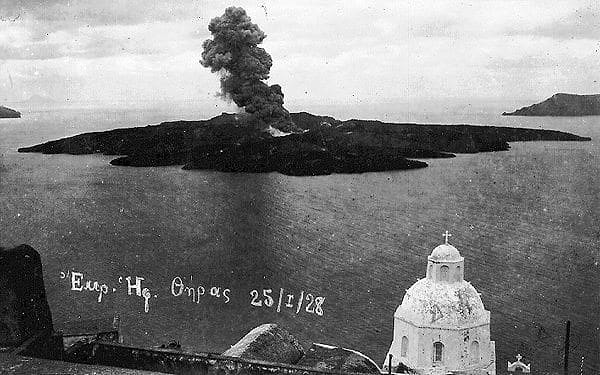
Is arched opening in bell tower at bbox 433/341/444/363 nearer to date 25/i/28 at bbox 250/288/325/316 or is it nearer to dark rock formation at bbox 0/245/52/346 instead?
date 25/i/28 at bbox 250/288/325/316

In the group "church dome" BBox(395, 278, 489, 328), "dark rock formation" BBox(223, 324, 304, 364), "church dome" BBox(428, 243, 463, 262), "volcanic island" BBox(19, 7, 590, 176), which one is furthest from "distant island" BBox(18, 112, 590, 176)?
"dark rock formation" BBox(223, 324, 304, 364)

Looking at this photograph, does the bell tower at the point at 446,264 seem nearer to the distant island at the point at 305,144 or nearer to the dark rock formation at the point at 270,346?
the distant island at the point at 305,144

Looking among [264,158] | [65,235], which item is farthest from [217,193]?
[65,235]

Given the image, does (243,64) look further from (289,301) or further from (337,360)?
(337,360)

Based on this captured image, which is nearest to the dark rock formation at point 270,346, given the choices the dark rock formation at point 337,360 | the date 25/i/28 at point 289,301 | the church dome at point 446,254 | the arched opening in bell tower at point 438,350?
the dark rock formation at point 337,360

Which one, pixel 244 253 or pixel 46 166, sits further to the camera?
pixel 46 166

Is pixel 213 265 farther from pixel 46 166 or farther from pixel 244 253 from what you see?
pixel 46 166

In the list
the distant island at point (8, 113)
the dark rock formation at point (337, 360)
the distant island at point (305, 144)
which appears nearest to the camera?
the dark rock formation at point (337, 360)
